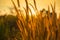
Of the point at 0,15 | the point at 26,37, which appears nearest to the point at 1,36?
the point at 0,15

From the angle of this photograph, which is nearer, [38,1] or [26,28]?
[26,28]

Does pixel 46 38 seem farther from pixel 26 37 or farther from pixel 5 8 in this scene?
pixel 5 8

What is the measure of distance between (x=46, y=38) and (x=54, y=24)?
0.07m

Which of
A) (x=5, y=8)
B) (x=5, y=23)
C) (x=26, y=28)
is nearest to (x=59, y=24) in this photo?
(x=26, y=28)

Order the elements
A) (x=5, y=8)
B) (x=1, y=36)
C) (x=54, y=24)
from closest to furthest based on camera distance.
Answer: (x=54, y=24)
(x=1, y=36)
(x=5, y=8)

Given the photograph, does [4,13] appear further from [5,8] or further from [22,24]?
[22,24]

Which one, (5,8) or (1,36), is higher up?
(5,8)

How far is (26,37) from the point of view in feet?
A: 2.84

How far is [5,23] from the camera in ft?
6.27

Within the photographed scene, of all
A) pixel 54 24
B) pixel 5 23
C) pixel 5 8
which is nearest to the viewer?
pixel 54 24

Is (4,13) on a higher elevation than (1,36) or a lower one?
higher

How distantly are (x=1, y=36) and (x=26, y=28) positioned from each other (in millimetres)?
904

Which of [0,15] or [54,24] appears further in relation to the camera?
[0,15]

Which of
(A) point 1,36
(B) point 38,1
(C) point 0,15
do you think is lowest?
(A) point 1,36
